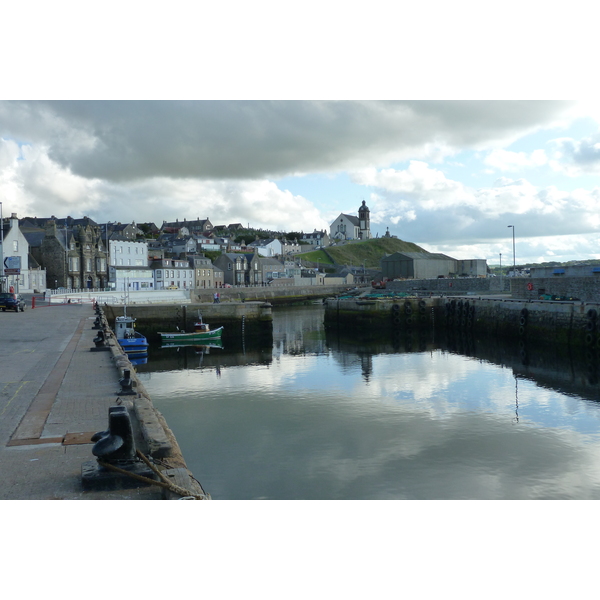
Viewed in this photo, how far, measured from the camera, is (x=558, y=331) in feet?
109

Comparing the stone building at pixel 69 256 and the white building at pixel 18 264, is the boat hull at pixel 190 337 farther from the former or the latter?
the stone building at pixel 69 256

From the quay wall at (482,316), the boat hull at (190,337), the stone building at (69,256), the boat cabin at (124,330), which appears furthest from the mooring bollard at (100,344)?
the stone building at (69,256)

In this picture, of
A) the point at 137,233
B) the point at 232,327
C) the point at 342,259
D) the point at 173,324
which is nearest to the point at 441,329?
the point at 232,327

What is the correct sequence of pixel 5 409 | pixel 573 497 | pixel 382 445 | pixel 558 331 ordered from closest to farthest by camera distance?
pixel 5 409 → pixel 573 497 → pixel 382 445 → pixel 558 331

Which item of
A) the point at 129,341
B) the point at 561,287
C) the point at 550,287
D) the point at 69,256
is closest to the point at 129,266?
the point at 69,256

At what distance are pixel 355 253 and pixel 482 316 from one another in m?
139

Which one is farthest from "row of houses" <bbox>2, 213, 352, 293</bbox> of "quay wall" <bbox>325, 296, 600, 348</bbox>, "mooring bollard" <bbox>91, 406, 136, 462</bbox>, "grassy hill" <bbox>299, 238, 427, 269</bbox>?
"mooring bollard" <bbox>91, 406, 136, 462</bbox>

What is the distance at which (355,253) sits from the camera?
180750mm

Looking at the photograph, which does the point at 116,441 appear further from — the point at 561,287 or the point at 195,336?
the point at 561,287

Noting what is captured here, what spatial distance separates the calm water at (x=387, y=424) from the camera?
11.7m

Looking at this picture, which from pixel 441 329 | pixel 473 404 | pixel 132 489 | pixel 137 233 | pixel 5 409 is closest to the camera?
pixel 132 489

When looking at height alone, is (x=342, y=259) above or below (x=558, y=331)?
above

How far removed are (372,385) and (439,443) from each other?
842cm

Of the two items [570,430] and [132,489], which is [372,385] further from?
[132,489]
